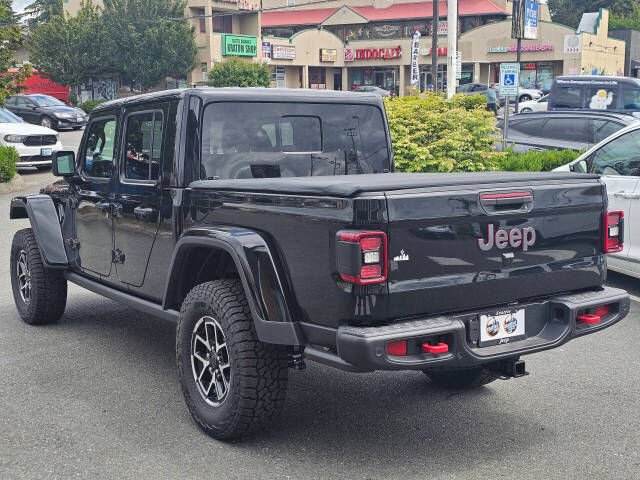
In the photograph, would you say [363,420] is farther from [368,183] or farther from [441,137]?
[441,137]

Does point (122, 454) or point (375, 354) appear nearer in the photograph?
point (375, 354)

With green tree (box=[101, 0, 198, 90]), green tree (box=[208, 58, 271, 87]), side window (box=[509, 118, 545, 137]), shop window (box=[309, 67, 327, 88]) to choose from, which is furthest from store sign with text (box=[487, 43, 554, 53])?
side window (box=[509, 118, 545, 137])

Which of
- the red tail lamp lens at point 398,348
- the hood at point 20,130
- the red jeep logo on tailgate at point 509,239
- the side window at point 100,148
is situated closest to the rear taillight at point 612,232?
the red jeep logo on tailgate at point 509,239

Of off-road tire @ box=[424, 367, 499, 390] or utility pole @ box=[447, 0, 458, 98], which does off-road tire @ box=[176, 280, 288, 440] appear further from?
utility pole @ box=[447, 0, 458, 98]

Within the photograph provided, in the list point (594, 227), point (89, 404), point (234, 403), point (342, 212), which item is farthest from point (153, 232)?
point (594, 227)

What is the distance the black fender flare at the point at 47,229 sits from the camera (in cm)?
668

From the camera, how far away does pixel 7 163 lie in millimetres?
17625

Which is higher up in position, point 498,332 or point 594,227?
point 594,227

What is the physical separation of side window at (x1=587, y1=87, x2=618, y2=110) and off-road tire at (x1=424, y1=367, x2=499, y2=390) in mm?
19743

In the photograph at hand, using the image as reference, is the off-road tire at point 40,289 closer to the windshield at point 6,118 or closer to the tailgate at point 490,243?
the tailgate at point 490,243

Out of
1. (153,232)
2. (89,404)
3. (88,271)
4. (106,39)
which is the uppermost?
(106,39)

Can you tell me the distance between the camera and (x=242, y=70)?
51719 millimetres

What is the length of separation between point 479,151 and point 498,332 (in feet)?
28.8

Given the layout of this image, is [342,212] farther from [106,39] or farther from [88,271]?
[106,39]
